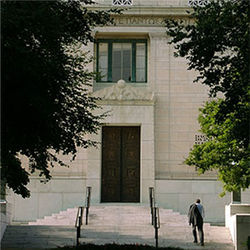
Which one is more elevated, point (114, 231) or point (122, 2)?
point (122, 2)

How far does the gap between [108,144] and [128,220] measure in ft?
17.7

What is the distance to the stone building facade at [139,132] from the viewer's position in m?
25.7

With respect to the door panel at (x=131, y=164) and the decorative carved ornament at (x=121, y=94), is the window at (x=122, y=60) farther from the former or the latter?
the door panel at (x=131, y=164)

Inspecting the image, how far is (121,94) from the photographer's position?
2634 centimetres

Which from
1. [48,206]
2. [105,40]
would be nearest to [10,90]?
[48,206]

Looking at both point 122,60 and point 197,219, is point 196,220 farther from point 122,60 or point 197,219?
point 122,60

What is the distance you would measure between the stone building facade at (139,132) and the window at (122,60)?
5cm

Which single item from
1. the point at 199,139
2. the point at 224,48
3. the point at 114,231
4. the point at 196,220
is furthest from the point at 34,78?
the point at 199,139

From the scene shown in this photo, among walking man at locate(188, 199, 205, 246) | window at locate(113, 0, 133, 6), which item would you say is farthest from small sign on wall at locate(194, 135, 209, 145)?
window at locate(113, 0, 133, 6)

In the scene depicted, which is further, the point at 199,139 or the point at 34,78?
the point at 199,139

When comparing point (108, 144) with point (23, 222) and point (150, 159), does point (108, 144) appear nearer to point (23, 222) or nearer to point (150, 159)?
point (150, 159)

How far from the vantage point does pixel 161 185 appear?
2578 cm

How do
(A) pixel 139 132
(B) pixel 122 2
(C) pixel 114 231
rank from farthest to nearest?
(B) pixel 122 2 < (A) pixel 139 132 < (C) pixel 114 231

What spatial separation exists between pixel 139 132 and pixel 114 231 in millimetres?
7170
